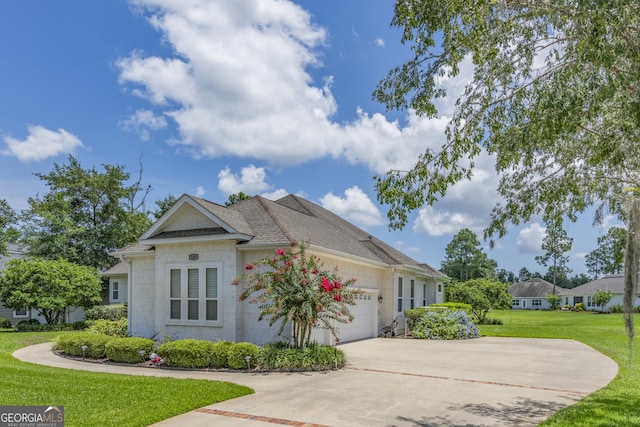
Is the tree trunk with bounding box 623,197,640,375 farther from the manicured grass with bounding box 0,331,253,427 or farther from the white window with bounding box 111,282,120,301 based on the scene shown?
the white window with bounding box 111,282,120,301

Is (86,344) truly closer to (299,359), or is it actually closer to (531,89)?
(299,359)

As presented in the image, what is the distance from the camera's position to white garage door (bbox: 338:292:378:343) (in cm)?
1867

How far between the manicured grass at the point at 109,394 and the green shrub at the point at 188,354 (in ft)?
6.61

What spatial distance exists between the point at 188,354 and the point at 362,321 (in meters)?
9.48

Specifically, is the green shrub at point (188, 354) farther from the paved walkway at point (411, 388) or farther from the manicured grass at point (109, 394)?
the manicured grass at point (109, 394)

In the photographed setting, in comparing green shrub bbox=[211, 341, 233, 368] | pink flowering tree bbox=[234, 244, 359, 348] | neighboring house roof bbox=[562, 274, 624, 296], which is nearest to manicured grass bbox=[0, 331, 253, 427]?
green shrub bbox=[211, 341, 233, 368]

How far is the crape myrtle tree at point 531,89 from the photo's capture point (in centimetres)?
575

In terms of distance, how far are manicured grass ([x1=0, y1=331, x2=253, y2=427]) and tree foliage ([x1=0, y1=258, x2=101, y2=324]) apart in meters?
15.2

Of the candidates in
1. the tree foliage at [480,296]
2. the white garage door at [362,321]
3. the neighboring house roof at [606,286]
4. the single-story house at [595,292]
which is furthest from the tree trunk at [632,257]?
the neighboring house roof at [606,286]

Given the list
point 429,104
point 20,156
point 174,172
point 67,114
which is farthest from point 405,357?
point 20,156

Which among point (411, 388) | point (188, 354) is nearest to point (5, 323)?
point (188, 354)

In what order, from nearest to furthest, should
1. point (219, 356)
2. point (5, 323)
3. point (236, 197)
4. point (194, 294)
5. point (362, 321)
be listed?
point (219, 356) < point (194, 294) < point (362, 321) < point (5, 323) < point (236, 197)

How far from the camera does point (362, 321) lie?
2019cm

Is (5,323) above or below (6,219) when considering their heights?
below
